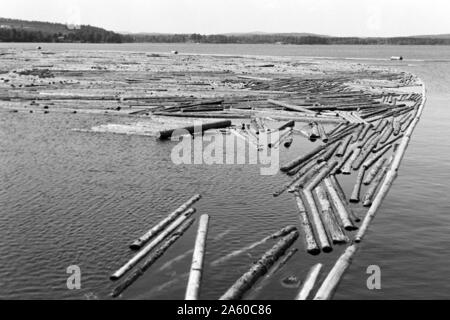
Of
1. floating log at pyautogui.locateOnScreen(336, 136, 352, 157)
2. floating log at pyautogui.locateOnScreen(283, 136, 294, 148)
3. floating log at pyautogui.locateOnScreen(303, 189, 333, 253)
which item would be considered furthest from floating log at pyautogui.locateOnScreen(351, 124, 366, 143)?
floating log at pyautogui.locateOnScreen(303, 189, 333, 253)

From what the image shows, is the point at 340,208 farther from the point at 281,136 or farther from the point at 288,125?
the point at 288,125

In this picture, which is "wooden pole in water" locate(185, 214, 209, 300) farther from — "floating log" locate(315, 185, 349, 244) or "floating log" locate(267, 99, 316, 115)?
"floating log" locate(267, 99, 316, 115)

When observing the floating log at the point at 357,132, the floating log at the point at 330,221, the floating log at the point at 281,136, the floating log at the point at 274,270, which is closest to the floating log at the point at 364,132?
the floating log at the point at 357,132

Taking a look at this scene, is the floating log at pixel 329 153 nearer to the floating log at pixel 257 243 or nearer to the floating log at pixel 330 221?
the floating log at pixel 330 221
